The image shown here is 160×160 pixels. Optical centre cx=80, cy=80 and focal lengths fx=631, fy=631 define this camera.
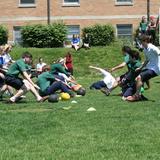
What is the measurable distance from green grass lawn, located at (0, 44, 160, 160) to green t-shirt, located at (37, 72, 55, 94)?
22.1 inches

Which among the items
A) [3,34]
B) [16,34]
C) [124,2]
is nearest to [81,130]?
[3,34]

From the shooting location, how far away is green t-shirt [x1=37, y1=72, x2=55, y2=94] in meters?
18.7

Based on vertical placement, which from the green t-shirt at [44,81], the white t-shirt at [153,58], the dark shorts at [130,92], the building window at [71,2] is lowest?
the dark shorts at [130,92]

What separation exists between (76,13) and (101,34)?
17.3 feet

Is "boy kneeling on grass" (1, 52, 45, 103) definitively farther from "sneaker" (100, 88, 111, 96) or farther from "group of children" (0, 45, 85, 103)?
"sneaker" (100, 88, 111, 96)

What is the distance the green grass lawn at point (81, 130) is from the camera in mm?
9273

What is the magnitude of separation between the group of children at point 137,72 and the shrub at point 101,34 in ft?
→ 66.8

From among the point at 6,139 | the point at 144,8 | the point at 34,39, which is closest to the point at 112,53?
the point at 34,39

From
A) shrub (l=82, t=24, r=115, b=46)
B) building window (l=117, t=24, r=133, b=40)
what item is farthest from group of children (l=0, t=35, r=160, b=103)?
building window (l=117, t=24, r=133, b=40)

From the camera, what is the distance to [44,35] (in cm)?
4044

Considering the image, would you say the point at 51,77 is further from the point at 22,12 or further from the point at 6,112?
the point at 22,12

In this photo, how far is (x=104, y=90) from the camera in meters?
20.4

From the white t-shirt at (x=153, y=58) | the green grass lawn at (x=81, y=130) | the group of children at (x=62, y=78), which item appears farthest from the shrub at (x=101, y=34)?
the white t-shirt at (x=153, y=58)

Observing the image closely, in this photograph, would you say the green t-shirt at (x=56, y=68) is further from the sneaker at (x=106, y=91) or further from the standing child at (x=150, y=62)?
the standing child at (x=150, y=62)
